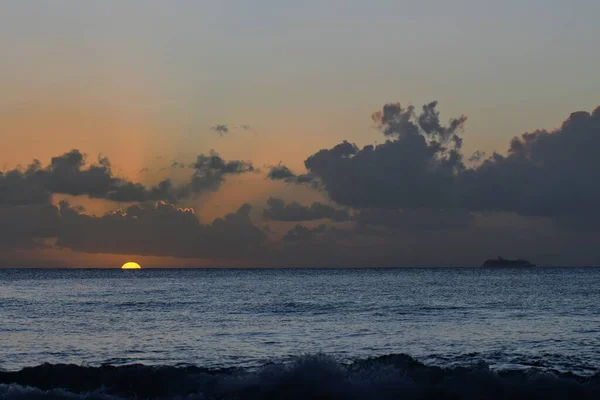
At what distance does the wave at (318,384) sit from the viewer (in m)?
29.5

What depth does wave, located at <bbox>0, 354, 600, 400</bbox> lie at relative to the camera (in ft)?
96.9

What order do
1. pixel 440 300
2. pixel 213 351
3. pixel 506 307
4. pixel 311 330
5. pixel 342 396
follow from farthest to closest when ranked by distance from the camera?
pixel 440 300
pixel 506 307
pixel 311 330
pixel 213 351
pixel 342 396

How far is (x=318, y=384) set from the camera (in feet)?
99.2

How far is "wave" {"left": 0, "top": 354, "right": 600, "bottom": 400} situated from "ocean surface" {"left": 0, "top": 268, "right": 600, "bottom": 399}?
7cm

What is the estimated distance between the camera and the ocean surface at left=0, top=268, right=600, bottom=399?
3028 centimetres

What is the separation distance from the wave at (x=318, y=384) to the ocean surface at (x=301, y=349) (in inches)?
2.7

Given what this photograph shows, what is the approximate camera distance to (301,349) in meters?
46.8

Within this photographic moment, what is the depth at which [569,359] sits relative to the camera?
41188mm

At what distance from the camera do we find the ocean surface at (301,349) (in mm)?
30281

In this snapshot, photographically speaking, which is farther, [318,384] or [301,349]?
[301,349]

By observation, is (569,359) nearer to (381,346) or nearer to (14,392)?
(381,346)

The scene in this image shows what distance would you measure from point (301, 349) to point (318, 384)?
16689mm

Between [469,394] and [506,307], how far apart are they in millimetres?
56625

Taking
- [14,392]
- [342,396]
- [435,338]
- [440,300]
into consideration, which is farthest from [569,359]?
[440,300]
